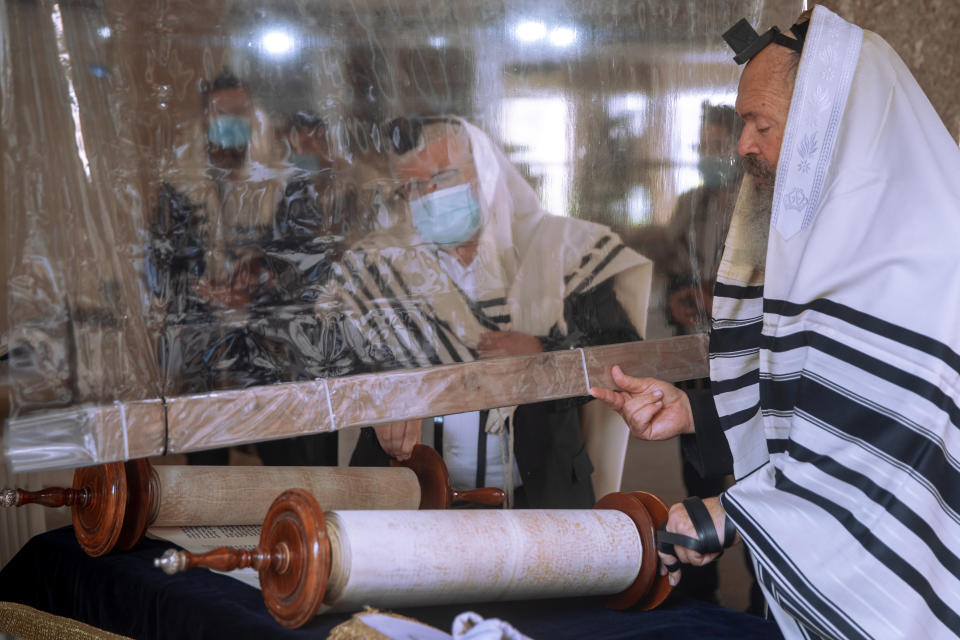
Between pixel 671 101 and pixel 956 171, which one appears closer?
pixel 956 171

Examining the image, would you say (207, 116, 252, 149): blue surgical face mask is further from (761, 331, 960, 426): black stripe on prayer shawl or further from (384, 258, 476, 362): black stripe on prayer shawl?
(761, 331, 960, 426): black stripe on prayer shawl

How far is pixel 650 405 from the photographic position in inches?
70.6

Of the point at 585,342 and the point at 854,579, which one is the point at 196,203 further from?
the point at 854,579

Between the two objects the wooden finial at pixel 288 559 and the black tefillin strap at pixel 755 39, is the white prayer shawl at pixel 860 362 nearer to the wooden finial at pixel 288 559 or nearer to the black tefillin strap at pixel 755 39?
the black tefillin strap at pixel 755 39

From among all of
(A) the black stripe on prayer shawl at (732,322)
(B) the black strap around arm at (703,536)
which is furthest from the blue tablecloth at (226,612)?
(A) the black stripe on prayer shawl at (732,322)

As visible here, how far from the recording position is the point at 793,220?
1.35m

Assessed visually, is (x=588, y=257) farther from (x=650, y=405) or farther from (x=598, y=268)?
(x=650, y=405)

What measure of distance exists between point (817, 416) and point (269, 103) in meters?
0.97

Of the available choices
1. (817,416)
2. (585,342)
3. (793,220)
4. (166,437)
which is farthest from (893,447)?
(166,437)

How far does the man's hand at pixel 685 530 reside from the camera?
138 centimetres

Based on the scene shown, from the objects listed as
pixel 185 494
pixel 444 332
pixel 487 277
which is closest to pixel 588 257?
pixel 487 277

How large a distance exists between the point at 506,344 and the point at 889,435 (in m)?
0.67

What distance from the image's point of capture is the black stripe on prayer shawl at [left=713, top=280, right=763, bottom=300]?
174cm

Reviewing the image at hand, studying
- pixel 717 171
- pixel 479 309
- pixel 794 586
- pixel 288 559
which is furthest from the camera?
pixel 717 171
